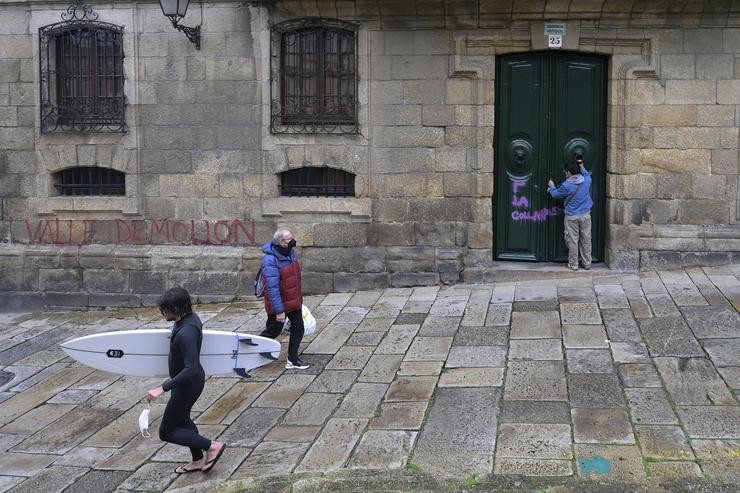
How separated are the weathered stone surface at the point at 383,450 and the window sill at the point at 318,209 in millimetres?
5090

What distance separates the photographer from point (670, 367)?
7863 mm

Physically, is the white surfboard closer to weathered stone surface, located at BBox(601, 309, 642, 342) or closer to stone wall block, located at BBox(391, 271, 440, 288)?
weathered stone surface, located at BBox(601, 309, 642, 342)

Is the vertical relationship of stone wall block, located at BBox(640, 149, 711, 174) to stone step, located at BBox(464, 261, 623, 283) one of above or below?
above

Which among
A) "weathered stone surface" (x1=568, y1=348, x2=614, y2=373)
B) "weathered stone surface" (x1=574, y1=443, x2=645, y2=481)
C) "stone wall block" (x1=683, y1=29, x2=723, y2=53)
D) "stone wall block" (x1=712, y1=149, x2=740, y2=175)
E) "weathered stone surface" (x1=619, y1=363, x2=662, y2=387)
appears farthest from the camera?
"stone wall block" (x1=712, y1=149, x2=740, y2=175)

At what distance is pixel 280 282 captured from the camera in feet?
28.3

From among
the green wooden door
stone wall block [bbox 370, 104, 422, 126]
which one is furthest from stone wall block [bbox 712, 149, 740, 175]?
stone wall block [bbox 370, 104, 422, 126]

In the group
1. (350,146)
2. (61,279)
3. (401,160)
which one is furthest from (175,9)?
(61,279)

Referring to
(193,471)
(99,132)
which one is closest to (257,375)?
(193,471)

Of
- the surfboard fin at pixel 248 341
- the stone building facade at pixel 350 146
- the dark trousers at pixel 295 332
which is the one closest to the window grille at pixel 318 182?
the stone building facade at pixel 350 146

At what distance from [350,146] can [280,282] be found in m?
3.51

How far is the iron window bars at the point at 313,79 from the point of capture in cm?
1163

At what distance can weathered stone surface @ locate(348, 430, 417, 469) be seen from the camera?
6.36m

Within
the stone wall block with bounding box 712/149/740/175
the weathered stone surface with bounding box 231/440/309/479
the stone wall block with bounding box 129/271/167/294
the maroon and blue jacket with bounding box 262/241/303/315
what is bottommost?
the weathered stone surface with bounding box 231/440/309/479

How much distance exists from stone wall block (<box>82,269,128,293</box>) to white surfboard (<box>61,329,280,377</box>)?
5.63m
